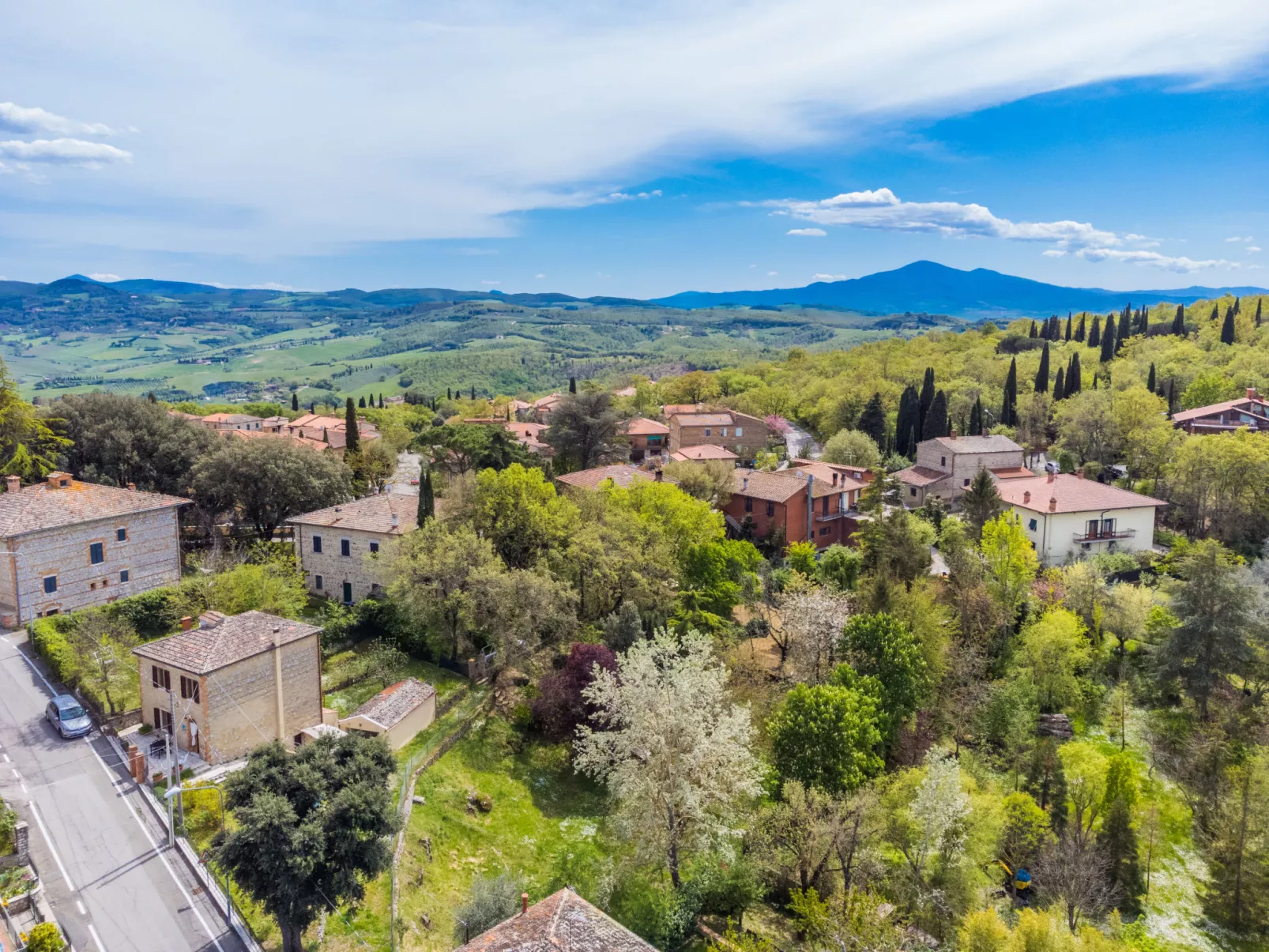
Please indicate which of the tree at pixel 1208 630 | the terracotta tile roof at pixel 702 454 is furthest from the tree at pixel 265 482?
the tree at pixel 1208 630

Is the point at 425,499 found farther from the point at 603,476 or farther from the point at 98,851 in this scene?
the point at 98,851

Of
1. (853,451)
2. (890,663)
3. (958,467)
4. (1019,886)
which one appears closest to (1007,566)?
(890,663)

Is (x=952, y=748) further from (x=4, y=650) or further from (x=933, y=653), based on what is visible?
(x=4, y=650)

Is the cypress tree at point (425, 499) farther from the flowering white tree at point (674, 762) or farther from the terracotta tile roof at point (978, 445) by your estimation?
the terracotta tile roof at point (978, 445)

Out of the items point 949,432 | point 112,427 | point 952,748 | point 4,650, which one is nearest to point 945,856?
point 952,748

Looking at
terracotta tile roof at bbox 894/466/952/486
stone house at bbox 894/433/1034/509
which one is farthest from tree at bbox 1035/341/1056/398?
terracotta tile roof at bbox 894/466/952/486

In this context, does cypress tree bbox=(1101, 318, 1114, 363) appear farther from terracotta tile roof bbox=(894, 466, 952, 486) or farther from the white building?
the white building

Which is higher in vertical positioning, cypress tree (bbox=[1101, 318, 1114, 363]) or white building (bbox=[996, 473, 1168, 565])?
cypress tree (bbox=[1101, 318, 1114, 363])

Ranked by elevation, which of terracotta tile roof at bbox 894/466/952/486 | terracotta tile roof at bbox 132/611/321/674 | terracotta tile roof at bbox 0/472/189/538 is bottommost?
terracotta tile roof at bbox 132/611/321/674
